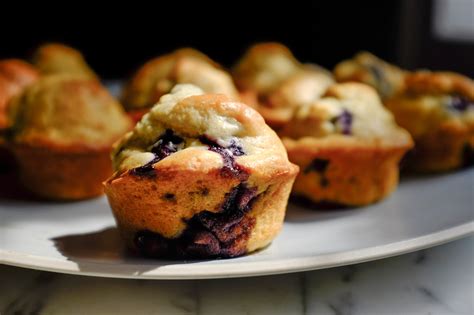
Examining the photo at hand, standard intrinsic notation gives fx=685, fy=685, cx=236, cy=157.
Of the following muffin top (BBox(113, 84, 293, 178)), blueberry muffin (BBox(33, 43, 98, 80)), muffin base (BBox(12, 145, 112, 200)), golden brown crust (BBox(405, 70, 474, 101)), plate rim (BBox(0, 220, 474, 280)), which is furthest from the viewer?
blueberry muffin (BBox(33, 43, 98, 80))

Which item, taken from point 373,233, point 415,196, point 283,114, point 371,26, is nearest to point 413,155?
point 415,196

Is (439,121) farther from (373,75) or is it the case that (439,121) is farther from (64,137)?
(64,137)

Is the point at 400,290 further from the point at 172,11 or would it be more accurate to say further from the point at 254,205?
the point at 172,11

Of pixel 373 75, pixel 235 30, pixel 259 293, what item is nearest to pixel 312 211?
pixel 259 293

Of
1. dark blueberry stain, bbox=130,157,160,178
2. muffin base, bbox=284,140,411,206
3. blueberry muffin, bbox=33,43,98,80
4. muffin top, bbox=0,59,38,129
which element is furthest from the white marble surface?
blueberry muffin, bbox=33,43,98,80

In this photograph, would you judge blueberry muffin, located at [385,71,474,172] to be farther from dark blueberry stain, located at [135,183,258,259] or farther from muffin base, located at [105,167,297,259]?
dark blueberry stain, located at [135,183,258,259]

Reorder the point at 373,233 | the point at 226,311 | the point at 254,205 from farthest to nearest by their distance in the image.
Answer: the point at 373,233 < the point at 254,205 < the point at 226,311

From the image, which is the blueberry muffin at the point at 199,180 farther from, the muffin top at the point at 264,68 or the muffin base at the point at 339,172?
the muffin top at the point at 264,68
